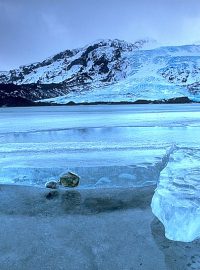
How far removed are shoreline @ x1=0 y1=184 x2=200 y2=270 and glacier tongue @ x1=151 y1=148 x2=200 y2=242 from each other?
139 mm

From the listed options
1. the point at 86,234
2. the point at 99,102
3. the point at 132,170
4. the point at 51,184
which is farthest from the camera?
the point at 99,102

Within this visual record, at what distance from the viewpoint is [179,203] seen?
509 centimetres

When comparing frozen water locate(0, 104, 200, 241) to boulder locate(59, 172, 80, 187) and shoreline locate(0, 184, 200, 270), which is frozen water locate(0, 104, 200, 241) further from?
shoreline locate(0, 184, 200, 270)

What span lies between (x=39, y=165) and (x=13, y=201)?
9.03 ft

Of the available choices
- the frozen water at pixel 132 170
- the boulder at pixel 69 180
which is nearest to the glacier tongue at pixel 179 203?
the frozen water at pixel 132 170

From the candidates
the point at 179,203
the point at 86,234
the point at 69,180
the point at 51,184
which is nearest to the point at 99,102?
the point at 69,180

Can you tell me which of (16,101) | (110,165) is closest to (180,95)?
(16,101)

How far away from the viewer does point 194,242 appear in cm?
442

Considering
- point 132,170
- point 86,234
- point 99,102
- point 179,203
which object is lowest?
point 99,102

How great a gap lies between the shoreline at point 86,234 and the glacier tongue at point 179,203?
A: 14 cm

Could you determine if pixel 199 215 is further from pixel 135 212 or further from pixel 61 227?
pixel 61 227

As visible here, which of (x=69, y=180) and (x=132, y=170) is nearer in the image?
(x=69, y=180)

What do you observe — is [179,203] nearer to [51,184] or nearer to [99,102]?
[51,184]

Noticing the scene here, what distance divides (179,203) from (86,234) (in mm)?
1372
